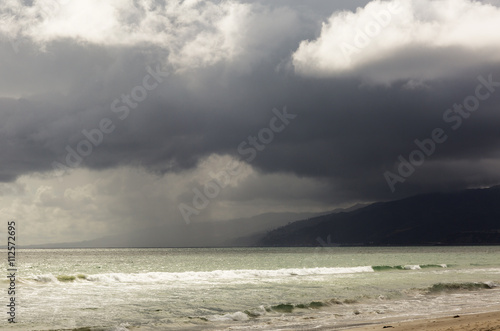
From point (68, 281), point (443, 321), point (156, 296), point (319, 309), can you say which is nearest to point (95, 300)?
point (156, 296)

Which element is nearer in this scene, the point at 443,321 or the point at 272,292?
the point at 443,321

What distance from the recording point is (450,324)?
711 inches

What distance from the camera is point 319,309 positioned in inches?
1004

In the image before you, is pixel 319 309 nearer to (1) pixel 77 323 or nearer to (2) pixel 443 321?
(2) pixel 443 321

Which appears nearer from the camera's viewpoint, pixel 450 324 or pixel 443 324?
pixel 450 324

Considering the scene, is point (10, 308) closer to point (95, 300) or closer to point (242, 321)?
point (95, 300)

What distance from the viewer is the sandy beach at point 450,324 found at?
54.3 ft

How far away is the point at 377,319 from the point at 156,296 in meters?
15.7

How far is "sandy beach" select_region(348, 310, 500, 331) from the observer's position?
16547 mm

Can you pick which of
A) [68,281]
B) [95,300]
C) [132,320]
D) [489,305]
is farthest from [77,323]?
[68,281]

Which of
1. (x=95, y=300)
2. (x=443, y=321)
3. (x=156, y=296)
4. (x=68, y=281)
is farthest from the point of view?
(x=68, y=281)

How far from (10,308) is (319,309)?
16.8m

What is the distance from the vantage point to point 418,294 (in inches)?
1266

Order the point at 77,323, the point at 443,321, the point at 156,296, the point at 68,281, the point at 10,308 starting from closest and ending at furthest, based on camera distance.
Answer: the point at 443,321 < the point at 77,323 < the point at 10,308 < the point at 156,296 < the point at 68,281
